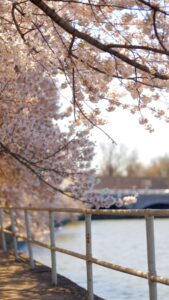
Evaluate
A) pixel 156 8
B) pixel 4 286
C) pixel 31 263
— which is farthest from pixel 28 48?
pixel 31 263

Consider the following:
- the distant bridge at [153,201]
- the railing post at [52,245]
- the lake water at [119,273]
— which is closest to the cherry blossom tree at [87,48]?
the railing post at [52,245]

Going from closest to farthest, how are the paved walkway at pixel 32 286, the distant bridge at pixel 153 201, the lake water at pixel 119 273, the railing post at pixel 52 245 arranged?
the paved walkway at pixel 32 286
the railing post at pixel 52 245
the lake water at pixel 119 273
the distant bridge at pixel 153 201

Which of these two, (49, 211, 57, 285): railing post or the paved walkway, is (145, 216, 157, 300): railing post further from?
(49, 211, 57, 285): railing post

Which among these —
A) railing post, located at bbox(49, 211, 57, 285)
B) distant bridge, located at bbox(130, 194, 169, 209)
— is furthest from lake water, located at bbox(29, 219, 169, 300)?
distant bridge, located at bbox(130, 194, 169, 209)

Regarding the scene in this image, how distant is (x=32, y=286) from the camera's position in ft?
32.4

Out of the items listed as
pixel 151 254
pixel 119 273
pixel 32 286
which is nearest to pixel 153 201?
pixel 119 273

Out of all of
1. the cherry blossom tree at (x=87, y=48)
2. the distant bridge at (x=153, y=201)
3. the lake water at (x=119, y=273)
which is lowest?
the lake water at (x=119, y=273)

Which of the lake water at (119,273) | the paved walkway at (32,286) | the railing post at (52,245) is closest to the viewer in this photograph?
the paved walkway at (32,286)

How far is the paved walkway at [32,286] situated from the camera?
8984 mm

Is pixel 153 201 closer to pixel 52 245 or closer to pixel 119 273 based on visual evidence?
pixel 119 273

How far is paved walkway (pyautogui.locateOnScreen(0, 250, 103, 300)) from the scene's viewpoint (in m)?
8.98

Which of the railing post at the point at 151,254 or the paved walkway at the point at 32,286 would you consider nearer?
the railing post at the point at 151,254

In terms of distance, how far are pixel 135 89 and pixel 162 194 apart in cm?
6441

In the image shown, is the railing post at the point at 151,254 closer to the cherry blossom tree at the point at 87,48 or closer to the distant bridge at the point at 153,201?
the cherry blossom tree at the point at 87,48
